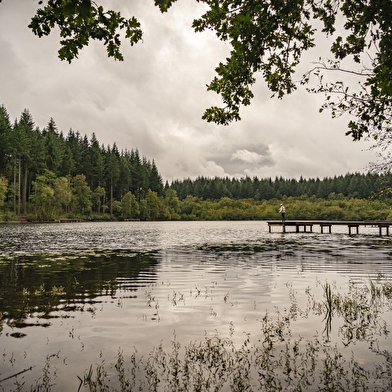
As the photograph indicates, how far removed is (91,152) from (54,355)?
127 meters

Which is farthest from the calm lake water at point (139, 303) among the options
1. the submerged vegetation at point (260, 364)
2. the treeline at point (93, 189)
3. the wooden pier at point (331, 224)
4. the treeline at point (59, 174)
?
the treeline at point (59, 174)

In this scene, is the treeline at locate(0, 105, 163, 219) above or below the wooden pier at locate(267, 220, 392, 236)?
above

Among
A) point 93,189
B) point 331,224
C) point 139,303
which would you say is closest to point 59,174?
point 93,189

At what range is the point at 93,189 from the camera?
12638 centimetres

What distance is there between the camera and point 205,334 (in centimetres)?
737

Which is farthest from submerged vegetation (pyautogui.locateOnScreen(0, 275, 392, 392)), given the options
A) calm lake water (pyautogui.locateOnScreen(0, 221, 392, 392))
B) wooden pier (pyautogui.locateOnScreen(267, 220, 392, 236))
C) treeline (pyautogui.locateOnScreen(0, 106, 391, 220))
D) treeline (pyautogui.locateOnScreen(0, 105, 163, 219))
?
treeline (pyautogui.locateOnScreen(0, 105, 163, 219))

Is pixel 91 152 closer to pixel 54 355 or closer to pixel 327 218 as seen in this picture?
pixel 327 218

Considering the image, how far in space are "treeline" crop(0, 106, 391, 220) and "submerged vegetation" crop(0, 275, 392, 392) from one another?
6682 centimetres

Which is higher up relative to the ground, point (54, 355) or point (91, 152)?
point (91, 152)

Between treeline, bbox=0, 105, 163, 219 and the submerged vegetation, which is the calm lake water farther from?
treeline, bbox=0, 105, 163, 219

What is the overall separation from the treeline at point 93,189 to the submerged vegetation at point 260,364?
6682cm

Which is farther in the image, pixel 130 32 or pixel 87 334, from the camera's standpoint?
pixel 87 334

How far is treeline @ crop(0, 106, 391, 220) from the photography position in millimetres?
89062

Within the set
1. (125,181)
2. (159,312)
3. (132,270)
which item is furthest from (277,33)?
(125,181)
